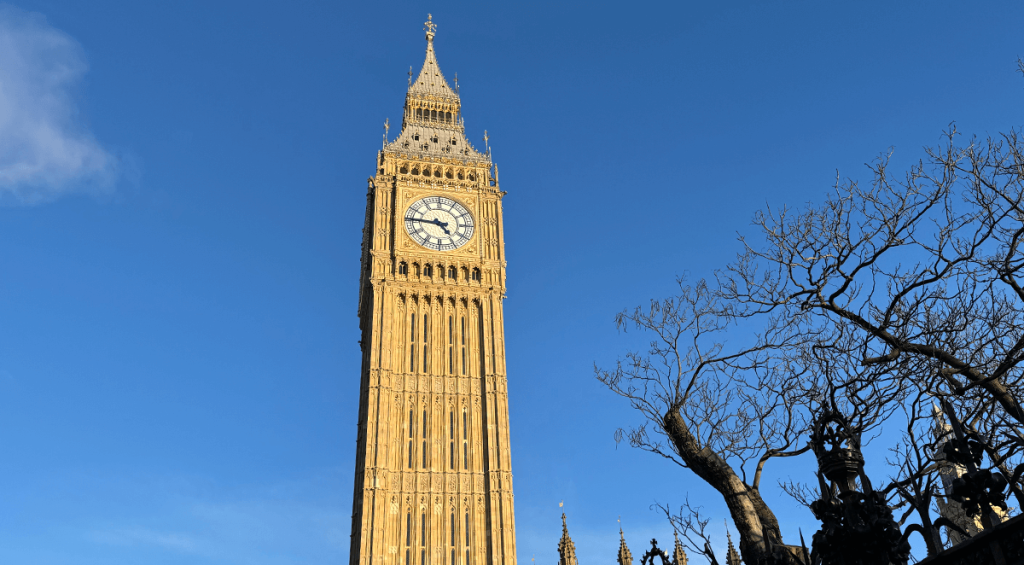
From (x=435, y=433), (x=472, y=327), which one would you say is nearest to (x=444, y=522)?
(x=435, y=433)

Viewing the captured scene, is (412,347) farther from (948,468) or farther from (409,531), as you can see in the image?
(948,468)

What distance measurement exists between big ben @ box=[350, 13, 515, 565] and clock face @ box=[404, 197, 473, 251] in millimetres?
65

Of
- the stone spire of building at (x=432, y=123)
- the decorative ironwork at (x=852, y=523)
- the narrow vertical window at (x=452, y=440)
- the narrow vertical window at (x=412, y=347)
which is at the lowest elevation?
the decorative ironwork at (x=852, y=523)

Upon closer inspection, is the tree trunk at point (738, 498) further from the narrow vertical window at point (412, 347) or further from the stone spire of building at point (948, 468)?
the narrow vertical window at point (412, 347)

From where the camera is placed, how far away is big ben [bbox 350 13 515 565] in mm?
37688

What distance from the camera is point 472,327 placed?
44.6 m

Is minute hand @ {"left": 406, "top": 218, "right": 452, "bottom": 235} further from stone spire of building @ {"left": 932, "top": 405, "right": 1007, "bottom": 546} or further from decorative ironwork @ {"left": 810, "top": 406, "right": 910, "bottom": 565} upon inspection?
decorative ironwork @ {"left": 810, "top": 406, "right": 910, "bottom": 565}

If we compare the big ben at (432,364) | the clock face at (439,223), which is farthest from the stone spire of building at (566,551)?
the clock face at (439,223)

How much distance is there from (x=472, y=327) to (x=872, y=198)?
35.7m

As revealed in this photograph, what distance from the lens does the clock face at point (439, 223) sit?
46.2 meters

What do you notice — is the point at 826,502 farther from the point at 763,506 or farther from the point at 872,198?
the point at 872,198

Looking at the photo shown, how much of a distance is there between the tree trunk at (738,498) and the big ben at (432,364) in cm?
2979

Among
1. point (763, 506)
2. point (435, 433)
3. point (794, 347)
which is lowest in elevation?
point (763, 506)

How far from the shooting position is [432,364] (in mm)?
42844
